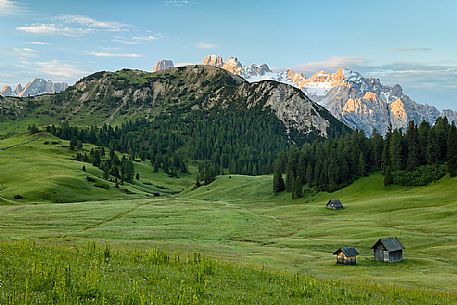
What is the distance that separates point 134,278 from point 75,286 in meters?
4.03

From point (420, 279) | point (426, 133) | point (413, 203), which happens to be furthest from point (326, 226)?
point (426, 133)

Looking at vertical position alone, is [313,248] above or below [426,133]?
below

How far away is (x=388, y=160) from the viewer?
175 metres

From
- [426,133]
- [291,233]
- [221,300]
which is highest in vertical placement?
[426,133]

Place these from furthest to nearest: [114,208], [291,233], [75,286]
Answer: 1. [114,208]
2. [291,233]
3. [75,286]

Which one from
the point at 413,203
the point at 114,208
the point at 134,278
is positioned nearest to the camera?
the point at 134,278

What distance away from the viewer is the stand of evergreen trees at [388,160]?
15862 centimetres

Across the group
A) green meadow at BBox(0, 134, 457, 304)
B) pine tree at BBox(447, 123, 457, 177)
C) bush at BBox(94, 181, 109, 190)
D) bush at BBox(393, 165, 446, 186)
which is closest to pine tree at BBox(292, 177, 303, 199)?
green meadow at BBox(0, 134, 457, 304)

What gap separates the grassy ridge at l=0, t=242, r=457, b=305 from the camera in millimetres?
15766

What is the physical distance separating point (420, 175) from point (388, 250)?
98.7 metres

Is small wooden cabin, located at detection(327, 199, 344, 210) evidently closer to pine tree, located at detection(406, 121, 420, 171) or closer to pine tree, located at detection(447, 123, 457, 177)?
pine tree, located at detection(447, 123, 457, 177)

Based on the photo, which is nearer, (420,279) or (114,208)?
(420,279)

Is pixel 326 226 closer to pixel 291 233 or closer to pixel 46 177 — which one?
pixel 291 233

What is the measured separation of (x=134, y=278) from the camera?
2027 centimetres
